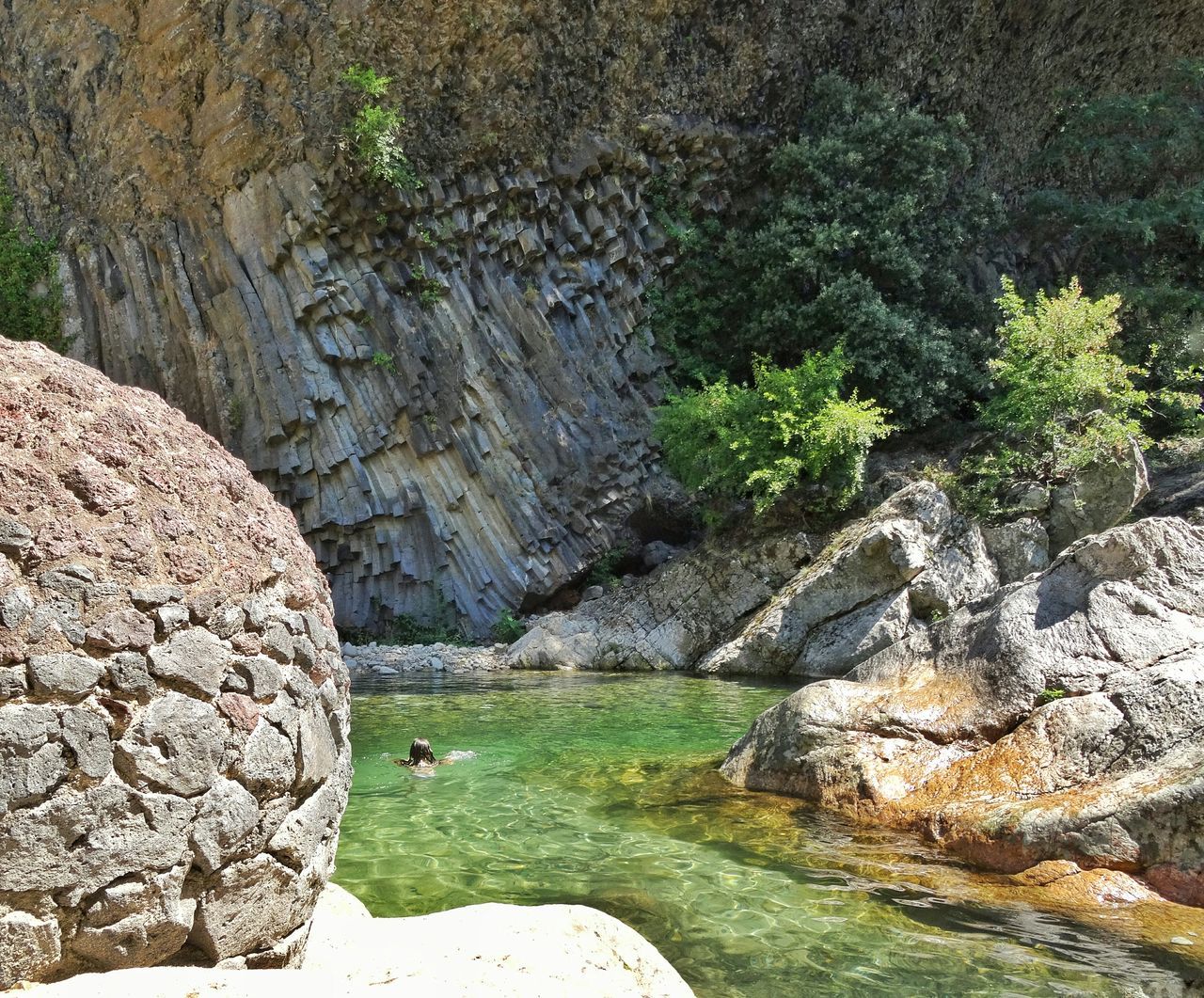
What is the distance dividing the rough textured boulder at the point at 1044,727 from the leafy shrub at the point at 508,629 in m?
10.7

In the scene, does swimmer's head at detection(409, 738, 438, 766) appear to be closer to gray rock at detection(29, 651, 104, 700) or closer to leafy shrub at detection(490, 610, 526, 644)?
gray rock at detection(29, 651, 104, 700)

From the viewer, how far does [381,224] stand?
17.6 m

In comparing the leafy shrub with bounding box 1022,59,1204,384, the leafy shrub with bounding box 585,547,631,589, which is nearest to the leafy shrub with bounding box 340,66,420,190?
the leafy shrub with bounding box 585,547,631,589

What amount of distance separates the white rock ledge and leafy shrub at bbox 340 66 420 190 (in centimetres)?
1566

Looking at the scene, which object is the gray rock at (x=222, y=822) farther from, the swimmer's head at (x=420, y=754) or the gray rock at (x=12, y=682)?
the swimmer's head at (x=420, y=754)

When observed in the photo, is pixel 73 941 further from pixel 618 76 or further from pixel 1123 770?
pixel 618 76

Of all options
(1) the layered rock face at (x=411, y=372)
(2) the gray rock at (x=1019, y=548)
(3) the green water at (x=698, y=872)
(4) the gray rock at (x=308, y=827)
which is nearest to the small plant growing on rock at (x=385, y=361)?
(1) the layered rock face at (x=411, y=372)

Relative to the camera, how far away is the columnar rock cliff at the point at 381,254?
1716cm

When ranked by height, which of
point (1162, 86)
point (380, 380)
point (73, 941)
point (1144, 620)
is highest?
point (1162, 86)

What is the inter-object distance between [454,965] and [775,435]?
1362 centimetres

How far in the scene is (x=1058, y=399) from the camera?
1437 centimetres

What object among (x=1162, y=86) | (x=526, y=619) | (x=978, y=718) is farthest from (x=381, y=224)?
(x=1162, y=86)

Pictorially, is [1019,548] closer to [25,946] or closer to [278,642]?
[278,642]

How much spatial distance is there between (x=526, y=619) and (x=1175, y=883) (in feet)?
47.1
